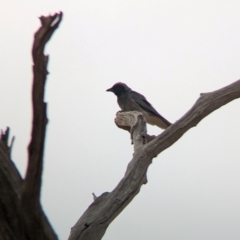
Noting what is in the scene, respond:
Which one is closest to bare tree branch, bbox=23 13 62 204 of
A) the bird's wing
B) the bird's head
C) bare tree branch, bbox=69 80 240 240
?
bare tree branch, bbox=69 80 240 240

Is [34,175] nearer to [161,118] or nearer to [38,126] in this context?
[38,126]

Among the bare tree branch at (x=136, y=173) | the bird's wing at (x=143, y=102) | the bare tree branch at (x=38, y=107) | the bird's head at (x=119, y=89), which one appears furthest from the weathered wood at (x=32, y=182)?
the bird's head at (x=119, y=89)

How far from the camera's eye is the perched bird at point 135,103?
11.4m

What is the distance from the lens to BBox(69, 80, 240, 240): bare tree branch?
4.80 metres

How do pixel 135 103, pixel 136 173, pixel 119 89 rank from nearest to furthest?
pixel 136 173 → pixel 135 103 → pixel 119 89

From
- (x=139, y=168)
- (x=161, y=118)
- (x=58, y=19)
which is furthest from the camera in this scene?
(x=161, y=118)

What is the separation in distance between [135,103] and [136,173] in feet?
21.0

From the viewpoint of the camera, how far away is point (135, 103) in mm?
11953

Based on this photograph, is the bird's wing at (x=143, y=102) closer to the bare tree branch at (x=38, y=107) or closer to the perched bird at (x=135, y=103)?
the perched bird at (x=135, y=103)

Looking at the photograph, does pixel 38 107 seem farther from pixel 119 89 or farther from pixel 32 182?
pixel 119 89

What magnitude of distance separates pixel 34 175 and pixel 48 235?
0.44 meters

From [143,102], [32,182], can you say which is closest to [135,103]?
[143,102]

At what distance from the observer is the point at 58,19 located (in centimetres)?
333

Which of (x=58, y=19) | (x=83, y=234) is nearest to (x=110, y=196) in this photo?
(x=83, y=234)
